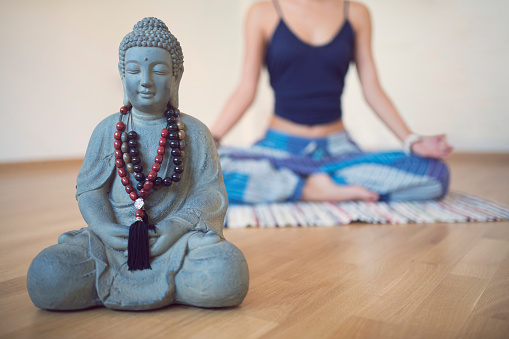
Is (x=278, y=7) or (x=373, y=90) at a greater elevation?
(x=278, y=7)

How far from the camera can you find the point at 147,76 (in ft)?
4.01

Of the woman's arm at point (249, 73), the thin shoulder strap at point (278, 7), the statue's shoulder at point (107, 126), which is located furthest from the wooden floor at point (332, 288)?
the thin shoulder strap at point (278, 7)

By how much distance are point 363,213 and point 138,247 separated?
4.66 ft

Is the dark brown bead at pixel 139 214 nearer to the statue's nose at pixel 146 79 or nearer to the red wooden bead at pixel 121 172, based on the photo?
the red wooden bead at pixel 121 172

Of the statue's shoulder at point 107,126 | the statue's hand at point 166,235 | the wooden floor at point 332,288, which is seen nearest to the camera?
the wooden floor at point 332,288

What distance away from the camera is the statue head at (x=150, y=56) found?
4.01 ft

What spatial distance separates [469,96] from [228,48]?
265 cm

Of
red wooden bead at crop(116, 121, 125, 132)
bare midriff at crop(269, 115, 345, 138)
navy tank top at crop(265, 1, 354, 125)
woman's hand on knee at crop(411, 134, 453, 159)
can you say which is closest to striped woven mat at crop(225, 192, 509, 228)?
woman's hand on knee at crop(411, 134, 453, 159)

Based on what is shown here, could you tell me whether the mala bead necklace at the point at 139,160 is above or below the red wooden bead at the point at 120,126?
below

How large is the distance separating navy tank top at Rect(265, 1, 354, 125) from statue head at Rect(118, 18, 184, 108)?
169 centimetres

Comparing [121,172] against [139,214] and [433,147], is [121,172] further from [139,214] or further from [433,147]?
[433,147]

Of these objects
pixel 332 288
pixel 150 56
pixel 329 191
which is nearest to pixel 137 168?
pixel 150 56

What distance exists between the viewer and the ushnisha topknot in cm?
122

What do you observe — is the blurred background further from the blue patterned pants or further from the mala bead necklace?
the mala bead necklace
